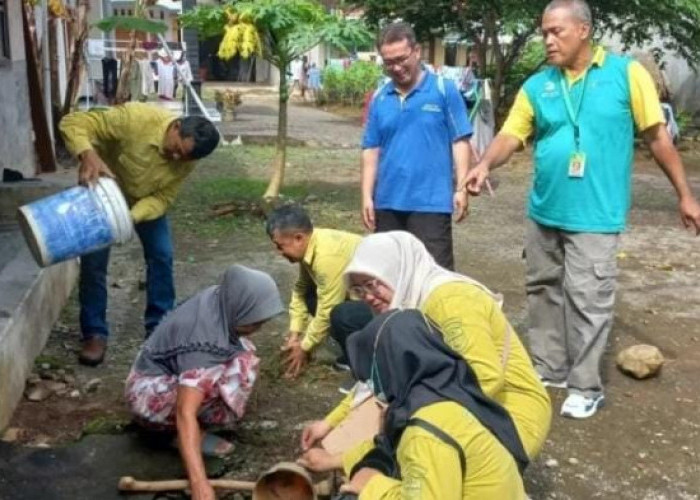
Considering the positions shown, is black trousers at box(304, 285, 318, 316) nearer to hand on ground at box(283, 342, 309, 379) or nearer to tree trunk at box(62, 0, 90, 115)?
hand on ground at box(283, 342, 309, 379)

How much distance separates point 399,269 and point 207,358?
1.07 meters

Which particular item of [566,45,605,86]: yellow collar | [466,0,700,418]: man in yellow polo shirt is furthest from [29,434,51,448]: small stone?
[566,45,605,86]: yellow collar

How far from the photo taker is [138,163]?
4.43m

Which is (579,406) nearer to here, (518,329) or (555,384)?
(555,384)

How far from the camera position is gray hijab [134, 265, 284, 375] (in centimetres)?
338

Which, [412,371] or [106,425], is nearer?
[412,371]

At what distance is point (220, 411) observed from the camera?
3.57 m

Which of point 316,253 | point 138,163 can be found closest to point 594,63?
point 316,253

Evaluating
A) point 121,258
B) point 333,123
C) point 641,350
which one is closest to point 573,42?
point 641,350

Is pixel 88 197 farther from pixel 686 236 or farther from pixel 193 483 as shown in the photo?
pixel 686 236

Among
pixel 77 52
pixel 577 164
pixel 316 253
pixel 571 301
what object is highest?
pixel 77 52

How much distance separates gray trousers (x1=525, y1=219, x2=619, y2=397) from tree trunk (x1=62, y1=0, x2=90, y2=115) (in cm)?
859

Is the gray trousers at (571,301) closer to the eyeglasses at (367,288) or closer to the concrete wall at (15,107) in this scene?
the eyeglasses at (367,288)

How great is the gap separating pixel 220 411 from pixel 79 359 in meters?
1.32
